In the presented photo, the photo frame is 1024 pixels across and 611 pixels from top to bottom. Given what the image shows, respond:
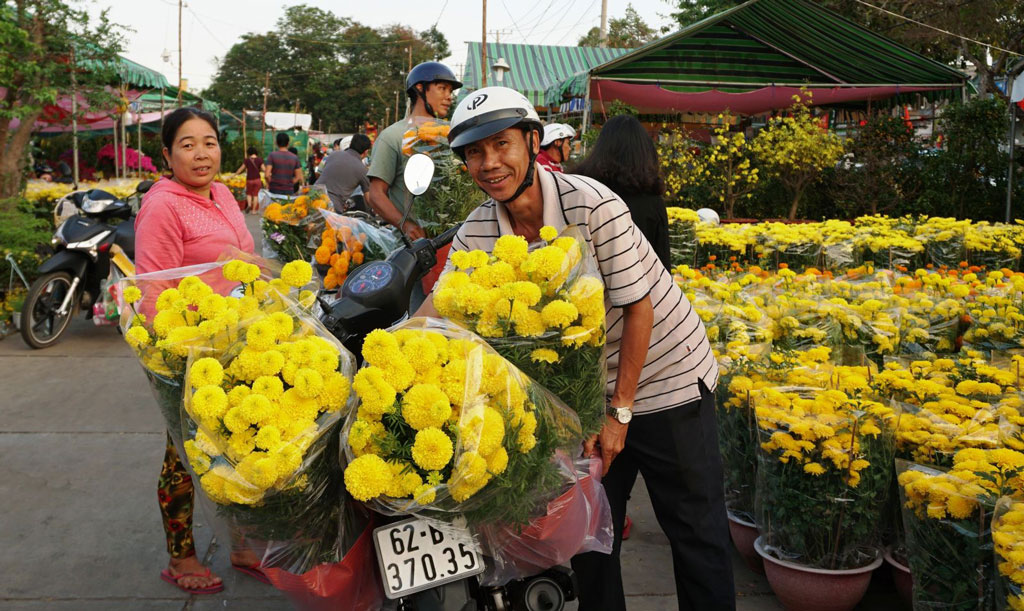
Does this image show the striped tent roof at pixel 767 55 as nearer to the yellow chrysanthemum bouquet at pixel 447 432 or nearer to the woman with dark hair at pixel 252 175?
the woman with dark hair at pixel 252 175

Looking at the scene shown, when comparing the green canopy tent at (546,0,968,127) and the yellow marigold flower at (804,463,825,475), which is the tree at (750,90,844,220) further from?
the yellow marigold flower at (804,463,825,475)

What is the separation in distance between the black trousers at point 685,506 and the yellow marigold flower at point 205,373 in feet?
4.68

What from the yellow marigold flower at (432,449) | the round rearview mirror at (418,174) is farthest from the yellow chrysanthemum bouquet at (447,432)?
the round rearview mirror at (418,174)

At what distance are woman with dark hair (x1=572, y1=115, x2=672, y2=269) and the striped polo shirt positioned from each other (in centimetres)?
135

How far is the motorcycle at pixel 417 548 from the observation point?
1.91 meters

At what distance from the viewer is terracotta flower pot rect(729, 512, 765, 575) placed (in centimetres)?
380

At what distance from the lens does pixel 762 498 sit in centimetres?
345

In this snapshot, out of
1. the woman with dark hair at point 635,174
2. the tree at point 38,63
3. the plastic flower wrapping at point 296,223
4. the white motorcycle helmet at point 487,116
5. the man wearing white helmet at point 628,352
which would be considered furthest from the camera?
the tree at point 38,63

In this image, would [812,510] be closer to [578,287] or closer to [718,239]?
[578,287]

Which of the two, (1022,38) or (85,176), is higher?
(1022,38)

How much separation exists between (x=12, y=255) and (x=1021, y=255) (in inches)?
359

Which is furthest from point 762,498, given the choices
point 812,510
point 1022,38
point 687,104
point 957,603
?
point 1022,38

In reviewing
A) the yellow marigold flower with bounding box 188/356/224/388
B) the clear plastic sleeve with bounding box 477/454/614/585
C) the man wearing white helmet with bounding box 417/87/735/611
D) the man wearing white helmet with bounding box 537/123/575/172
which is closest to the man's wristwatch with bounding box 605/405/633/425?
the man wearing white helmet with bounding box 417/87/735/611

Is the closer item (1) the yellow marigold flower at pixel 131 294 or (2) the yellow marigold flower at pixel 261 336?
(2) the yellow marigold flower at pixel 261 336
